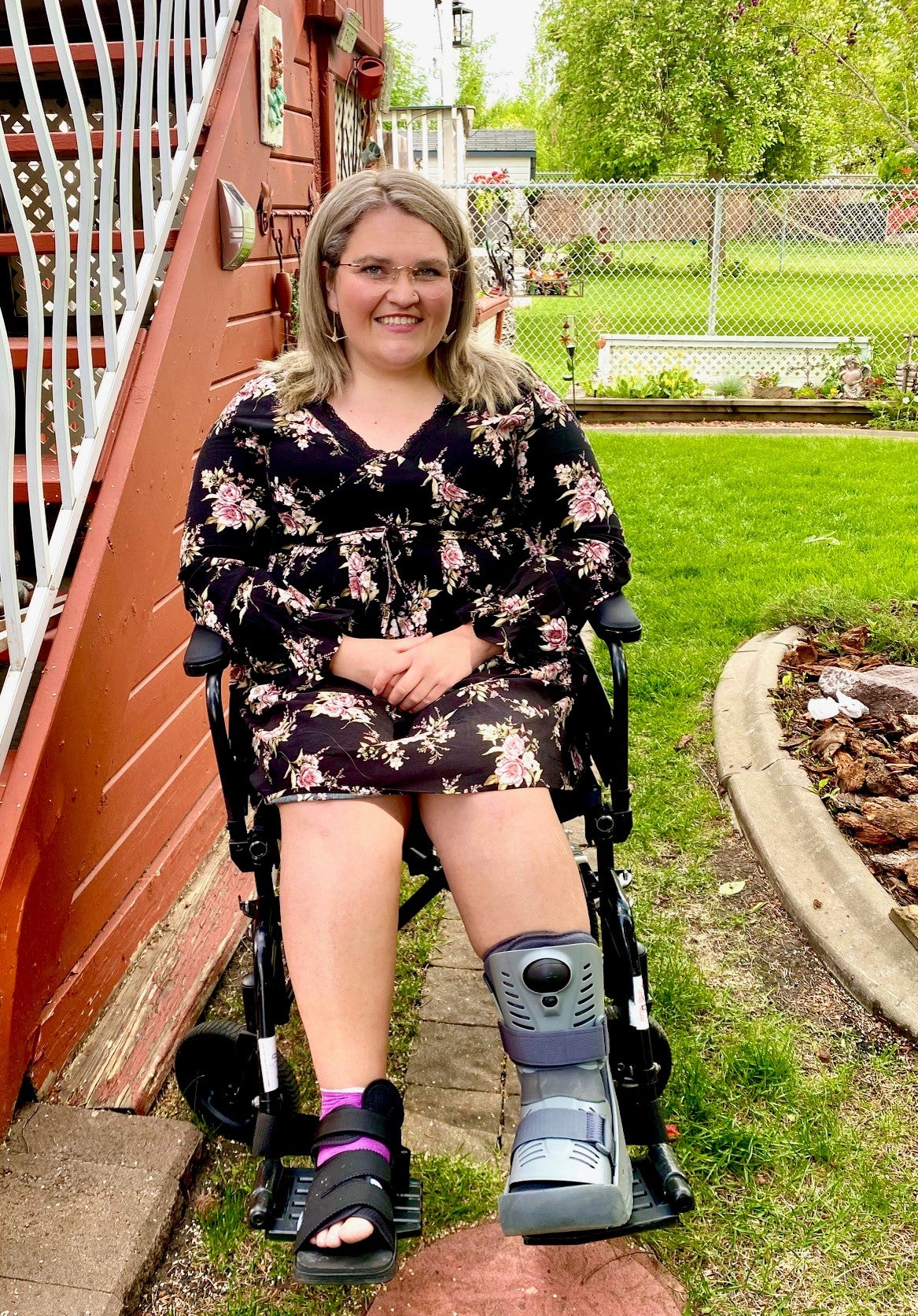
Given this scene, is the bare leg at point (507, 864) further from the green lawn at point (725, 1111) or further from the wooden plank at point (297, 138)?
the wooden plank at point (297, 138)

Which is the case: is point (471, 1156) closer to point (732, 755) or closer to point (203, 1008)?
point (203, 1008)

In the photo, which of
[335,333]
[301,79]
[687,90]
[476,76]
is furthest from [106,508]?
[476,76]

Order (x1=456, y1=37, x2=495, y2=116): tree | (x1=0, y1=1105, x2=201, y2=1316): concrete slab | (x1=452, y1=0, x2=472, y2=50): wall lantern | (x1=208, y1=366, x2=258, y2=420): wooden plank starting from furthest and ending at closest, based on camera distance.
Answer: (x1=456, y1=37, x2=495, y2=116): tree → (x1=452, y1=0, x2=472, y2=50): wall lantern → (x1=208, y1=366, x2=258, y2=420): wooden plank → (x1=0, y1=1105, x2=201, y2=1316): concrete slab

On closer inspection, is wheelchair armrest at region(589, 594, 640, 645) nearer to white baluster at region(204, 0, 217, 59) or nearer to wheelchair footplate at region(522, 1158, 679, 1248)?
wheelchair footplate at region(522, 1158, 679, 1248)

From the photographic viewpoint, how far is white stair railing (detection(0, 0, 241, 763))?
5.89 feet

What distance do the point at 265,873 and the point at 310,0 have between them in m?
3.61

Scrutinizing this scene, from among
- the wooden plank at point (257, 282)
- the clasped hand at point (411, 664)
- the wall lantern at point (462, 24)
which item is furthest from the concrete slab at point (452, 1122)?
the wall lantern at point (462, 24)

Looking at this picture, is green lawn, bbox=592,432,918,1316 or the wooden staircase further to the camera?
the wooden staircase

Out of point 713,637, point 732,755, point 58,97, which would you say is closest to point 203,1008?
point 732,755

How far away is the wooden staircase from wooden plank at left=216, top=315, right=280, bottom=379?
0.5 inches

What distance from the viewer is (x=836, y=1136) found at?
1842 millimetres

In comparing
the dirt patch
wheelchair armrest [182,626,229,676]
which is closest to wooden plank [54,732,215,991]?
wheelchair armrest [182,626,229,676]

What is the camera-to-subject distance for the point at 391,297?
189 centimetres

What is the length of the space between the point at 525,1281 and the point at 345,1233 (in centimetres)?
42
